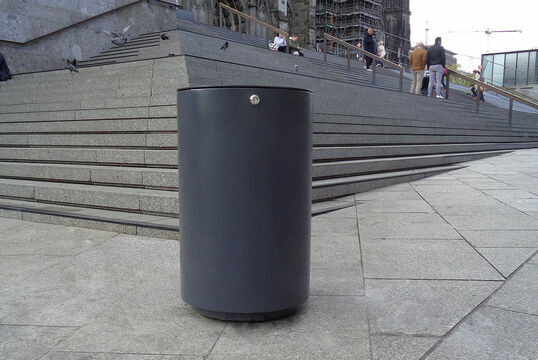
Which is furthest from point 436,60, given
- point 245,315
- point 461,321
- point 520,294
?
point 245,315

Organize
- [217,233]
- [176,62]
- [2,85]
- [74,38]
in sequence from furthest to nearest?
[74,38]
[2,85]
[176,62]
[217,233]

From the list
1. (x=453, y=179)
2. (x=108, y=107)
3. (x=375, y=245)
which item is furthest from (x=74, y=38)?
(x=375, y=245)

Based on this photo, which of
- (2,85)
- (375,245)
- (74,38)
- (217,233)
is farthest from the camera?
(74,38)

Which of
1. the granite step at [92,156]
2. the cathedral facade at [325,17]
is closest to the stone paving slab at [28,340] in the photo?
the granite step at [92,156]

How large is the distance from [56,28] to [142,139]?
9.62 meters

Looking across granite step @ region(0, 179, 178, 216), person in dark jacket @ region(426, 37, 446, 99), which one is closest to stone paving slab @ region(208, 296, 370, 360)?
granite step @ region(0, 179, 178, 216)

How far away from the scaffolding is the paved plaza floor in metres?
48.3

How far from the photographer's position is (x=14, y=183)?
627cm

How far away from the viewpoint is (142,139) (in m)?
5.99

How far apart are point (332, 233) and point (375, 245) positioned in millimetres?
552

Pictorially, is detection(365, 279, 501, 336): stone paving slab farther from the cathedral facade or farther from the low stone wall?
the cathedral facade

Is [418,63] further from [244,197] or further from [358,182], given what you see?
[244,197]

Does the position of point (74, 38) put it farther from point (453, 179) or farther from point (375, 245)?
point (375, 245)

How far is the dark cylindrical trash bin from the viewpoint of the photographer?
2.50 metres
